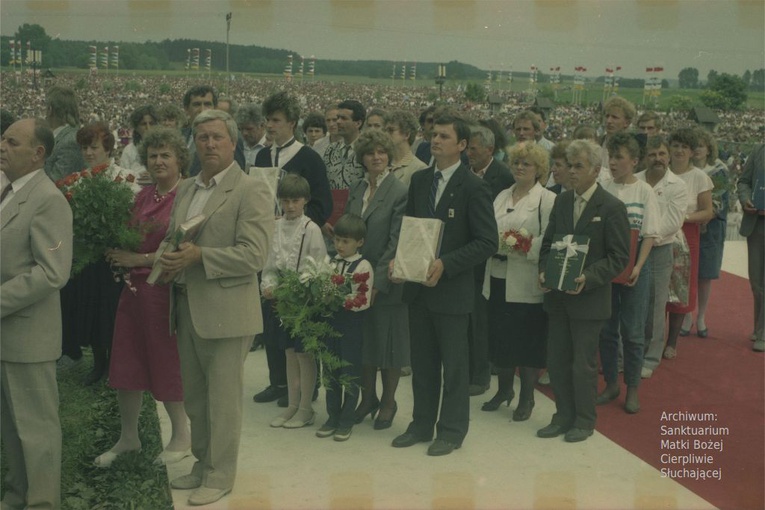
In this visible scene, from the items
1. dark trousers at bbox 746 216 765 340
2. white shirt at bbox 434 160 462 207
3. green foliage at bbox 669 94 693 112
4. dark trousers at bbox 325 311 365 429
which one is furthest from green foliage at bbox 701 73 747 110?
dark trousers at bbox 325 311 365 429

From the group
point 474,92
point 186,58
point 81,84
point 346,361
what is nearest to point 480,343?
point 346,361

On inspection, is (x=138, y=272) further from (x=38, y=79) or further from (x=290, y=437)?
(x=38, y=79)

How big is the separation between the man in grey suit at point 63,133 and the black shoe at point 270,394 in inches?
Answer: 95.3

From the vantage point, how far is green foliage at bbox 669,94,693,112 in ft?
46.9

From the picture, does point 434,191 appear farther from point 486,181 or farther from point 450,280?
point 486,181

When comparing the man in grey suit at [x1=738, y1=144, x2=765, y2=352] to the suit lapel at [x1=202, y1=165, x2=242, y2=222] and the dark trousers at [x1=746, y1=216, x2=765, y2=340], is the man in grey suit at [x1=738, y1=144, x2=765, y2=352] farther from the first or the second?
the suit lapel at [x1=202, y1=165, x2=242, y2=222]

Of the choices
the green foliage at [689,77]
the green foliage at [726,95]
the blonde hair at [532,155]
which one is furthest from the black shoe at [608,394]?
the green foliage at [726,95]

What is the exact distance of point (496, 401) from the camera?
21.8 ft

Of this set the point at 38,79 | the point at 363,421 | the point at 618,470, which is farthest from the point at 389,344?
the point at 38,79

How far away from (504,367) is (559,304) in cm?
72

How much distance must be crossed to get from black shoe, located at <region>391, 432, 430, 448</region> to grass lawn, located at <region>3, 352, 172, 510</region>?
1420 millimetres

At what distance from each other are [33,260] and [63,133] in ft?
11.6

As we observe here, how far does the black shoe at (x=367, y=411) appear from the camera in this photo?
623cm

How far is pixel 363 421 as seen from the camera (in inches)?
250
